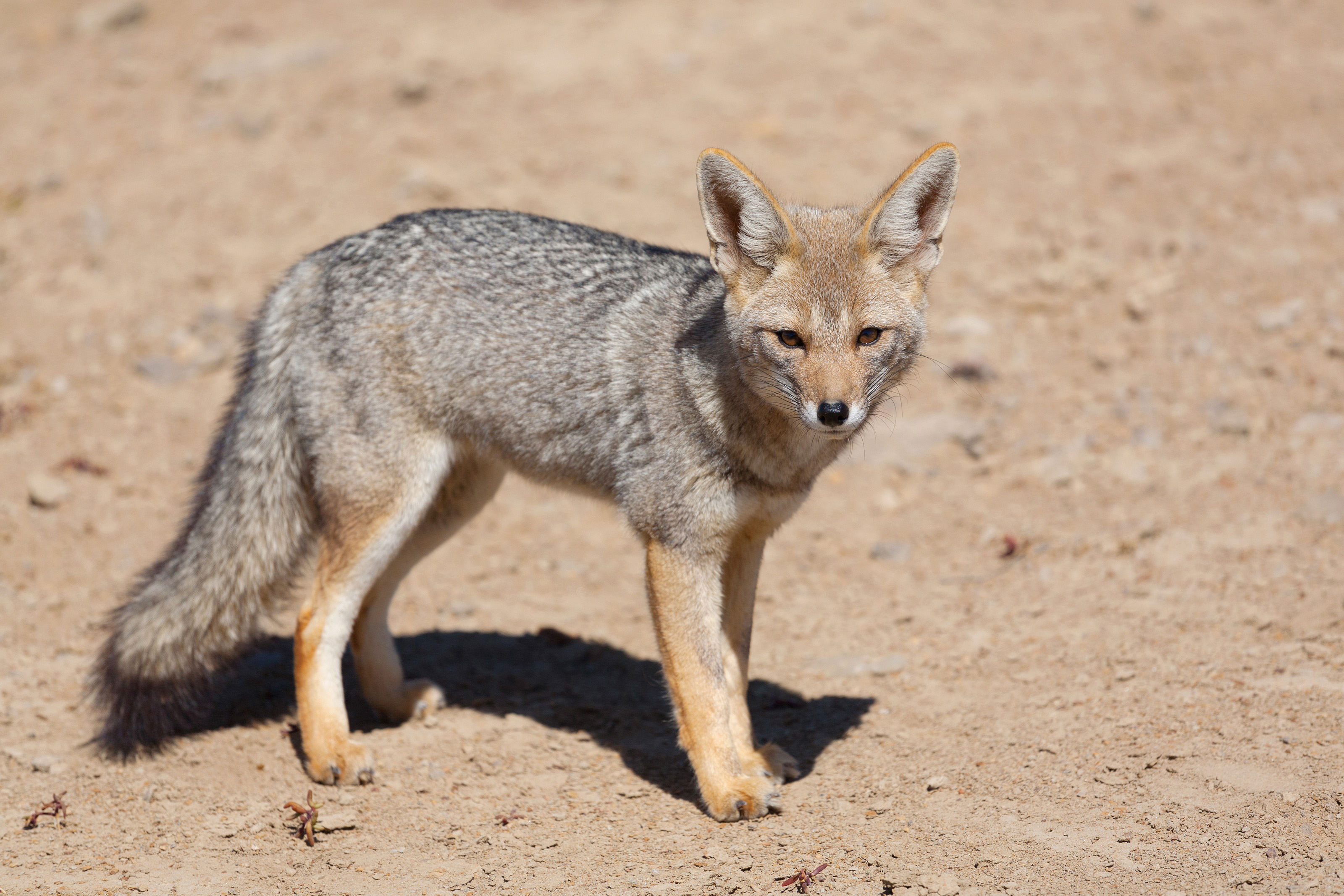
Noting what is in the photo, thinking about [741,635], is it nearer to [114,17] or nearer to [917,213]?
[917,213]

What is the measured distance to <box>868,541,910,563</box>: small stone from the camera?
7.10 meters

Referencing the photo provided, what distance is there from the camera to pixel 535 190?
9.66 meters

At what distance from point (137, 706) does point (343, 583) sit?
1.05 meters

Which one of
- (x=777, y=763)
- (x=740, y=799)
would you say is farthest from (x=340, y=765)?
(x=777, y=763)

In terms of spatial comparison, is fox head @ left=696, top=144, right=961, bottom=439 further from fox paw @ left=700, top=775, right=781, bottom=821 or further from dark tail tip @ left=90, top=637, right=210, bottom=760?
dark tail tip @ left=90, top=637, right=210, bottom=760

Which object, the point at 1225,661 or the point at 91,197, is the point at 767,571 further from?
the point at 91,197

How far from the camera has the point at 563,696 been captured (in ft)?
19.7

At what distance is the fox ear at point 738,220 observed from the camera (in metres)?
4.37

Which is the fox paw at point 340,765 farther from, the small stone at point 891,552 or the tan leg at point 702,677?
the small stone at point 891,552

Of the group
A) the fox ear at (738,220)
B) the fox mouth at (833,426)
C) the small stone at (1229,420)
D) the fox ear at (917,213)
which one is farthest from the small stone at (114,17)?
the small stone at (1229,420)

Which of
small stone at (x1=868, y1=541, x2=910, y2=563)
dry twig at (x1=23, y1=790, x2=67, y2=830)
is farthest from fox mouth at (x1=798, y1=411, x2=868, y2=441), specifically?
dry twig at (x1=23, y1=790, x2=67, y2=830)

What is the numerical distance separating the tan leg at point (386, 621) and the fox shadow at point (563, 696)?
0.18m

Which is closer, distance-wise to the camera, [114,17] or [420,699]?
[420,699]

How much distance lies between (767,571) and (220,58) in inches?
316
